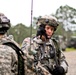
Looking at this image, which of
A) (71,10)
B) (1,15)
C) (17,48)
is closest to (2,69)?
(17,48)

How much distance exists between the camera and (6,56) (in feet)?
12.2

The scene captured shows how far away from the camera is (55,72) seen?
5.44m

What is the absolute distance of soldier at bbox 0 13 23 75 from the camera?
144 inches

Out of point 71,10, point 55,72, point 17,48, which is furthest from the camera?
point 71,10

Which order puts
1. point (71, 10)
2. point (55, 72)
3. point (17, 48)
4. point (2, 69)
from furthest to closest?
point (71, 10)
point (55, 72)
point (17, 48)
point (2, 69)

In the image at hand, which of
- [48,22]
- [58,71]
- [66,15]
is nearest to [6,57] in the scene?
[58,71]

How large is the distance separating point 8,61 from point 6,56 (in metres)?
0.05

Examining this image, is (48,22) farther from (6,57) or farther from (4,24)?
(6,57)

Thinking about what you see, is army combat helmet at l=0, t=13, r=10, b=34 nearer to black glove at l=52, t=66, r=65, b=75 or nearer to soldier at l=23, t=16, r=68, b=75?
soldier at l=23, t=16, r=68, b=75

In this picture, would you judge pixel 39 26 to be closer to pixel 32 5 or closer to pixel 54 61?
pixel 54 61

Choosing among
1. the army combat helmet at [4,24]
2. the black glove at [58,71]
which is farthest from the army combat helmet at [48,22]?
the army combat helmet at [4,24]

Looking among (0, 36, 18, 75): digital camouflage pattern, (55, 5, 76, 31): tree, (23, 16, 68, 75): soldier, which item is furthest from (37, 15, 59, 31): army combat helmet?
(55, 5, 76, 31): tree

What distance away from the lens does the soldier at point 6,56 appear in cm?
367

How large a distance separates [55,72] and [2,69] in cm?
187
